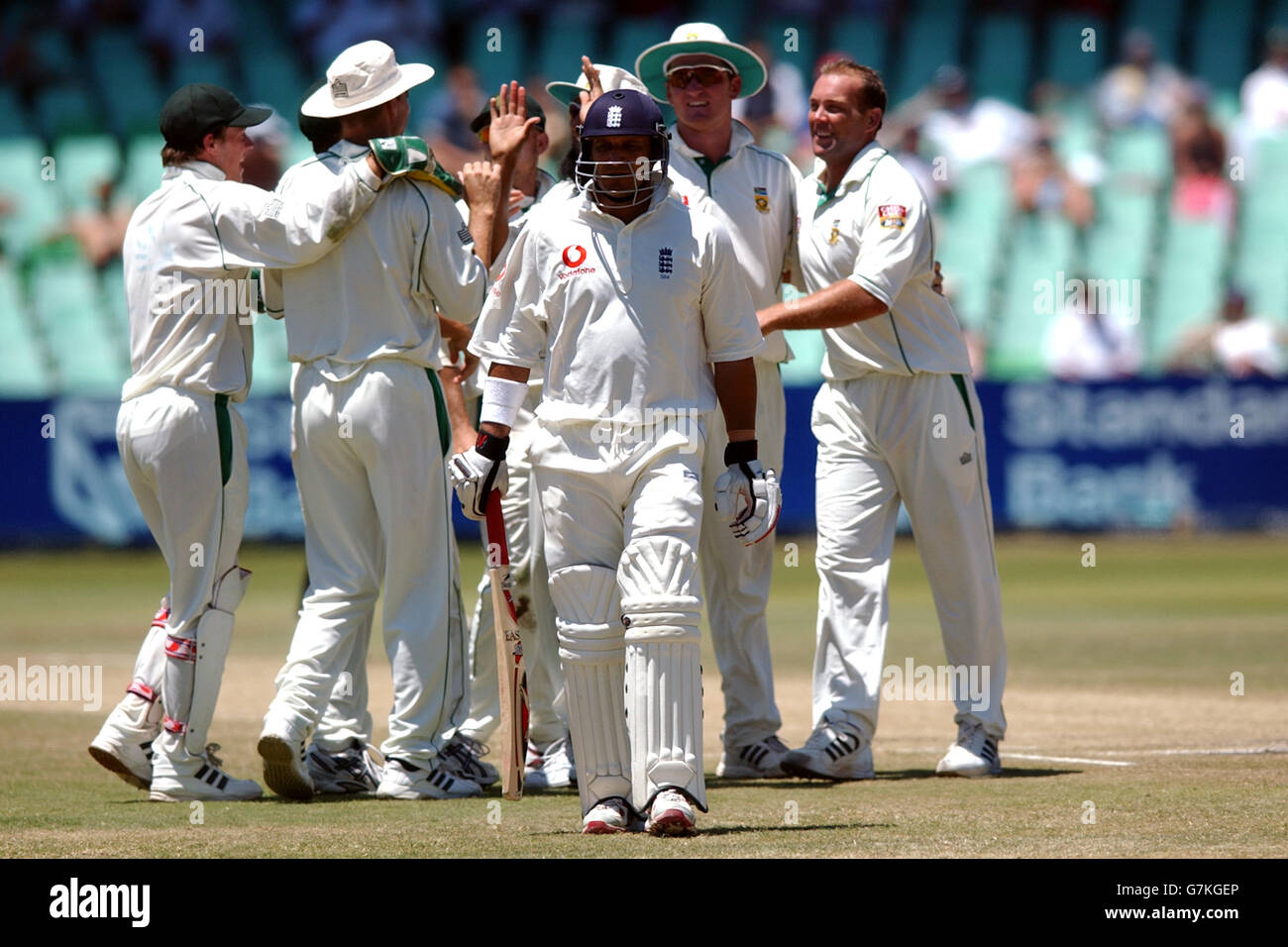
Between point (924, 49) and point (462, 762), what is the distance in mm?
21459

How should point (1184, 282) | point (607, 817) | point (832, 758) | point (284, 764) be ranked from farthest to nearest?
1. point (1184, 282)
2. point (832, 758)
3. point (284, 764)
4. point (607, 817)

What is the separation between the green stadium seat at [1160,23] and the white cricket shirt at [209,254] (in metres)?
21.9

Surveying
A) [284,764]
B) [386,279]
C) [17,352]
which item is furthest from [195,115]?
[17,352]

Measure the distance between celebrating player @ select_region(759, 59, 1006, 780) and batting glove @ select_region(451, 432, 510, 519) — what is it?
214cm

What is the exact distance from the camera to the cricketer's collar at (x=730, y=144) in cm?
824

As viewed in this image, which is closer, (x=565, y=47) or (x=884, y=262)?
(x=884, y=262)

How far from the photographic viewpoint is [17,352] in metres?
25.3

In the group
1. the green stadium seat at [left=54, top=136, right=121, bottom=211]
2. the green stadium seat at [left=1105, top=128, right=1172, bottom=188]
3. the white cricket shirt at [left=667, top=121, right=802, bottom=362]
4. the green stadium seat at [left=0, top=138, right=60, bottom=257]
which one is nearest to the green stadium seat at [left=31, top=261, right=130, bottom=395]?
the green stadium seat at [left=0, top=138, right=60, bottom=257]

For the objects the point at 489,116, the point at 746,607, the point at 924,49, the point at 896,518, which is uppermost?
the point at 924,49

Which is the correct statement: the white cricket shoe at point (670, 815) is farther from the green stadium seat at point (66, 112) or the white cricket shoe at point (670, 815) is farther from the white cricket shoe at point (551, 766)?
the green stadium seat at point (66, 112)

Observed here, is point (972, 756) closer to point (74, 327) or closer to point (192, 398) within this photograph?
point (192, 398)

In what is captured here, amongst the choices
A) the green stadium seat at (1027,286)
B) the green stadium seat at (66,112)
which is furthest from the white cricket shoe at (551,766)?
the green stadium seat at (66,112)

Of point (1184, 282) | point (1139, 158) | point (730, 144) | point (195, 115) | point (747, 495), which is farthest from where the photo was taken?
point (1139, 158)
